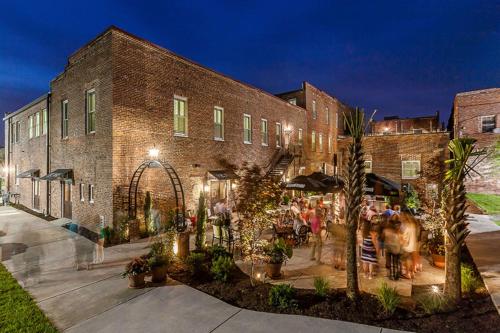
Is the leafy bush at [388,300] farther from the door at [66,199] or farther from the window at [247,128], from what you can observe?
the door at [66,199]

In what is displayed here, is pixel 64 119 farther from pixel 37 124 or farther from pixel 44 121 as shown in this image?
pixel 37 124

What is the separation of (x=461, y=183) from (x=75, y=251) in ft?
38.2

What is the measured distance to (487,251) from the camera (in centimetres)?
902

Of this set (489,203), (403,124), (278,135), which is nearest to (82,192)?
(278,135)

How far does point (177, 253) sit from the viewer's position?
8.40m

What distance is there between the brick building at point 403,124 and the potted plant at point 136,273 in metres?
40.4

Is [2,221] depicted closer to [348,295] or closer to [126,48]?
[126,48]

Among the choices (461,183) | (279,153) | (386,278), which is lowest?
(386,278)

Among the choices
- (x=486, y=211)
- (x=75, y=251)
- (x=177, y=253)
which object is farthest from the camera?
(x=486, y=211)

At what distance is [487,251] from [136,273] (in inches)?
439

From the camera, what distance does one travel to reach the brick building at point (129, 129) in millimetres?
11195

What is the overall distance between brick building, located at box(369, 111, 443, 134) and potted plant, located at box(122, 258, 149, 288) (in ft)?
133

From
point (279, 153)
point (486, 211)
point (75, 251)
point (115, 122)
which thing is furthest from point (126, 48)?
point (486, 211)

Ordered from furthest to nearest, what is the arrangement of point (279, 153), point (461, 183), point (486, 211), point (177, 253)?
point (279, 153) → point (486, 211) → point (177, 253) → point (461, 183)
